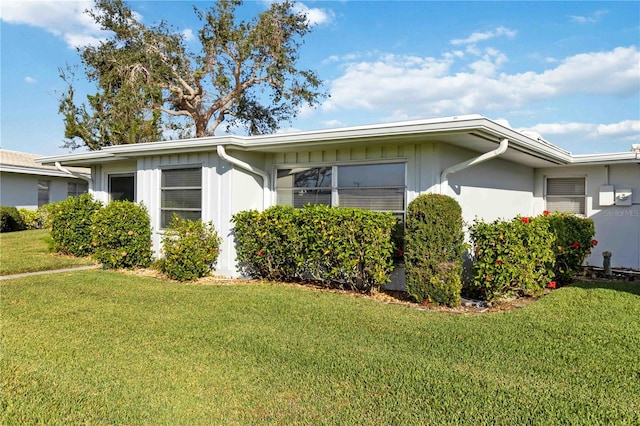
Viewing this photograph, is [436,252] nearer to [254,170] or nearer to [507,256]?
[507,256]

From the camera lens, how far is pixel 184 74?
19938 millimetres

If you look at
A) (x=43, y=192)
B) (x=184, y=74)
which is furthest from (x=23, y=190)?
(x=184, y=74)

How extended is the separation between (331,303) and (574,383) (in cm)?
318

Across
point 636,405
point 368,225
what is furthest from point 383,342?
point 368,225

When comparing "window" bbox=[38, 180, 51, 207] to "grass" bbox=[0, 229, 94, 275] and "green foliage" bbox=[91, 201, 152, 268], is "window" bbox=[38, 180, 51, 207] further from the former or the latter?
"green foliage" bbox=[91, 201, 152, 268]

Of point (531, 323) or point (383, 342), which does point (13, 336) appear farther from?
point (531, 323)

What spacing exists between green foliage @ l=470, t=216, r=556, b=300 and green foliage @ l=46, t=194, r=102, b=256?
28.3 ft

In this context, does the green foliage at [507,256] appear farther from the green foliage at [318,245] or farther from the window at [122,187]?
the window at [122,187]

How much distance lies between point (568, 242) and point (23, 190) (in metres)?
19.7

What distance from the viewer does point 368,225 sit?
6520 mm

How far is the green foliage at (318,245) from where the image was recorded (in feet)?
A: 21.4

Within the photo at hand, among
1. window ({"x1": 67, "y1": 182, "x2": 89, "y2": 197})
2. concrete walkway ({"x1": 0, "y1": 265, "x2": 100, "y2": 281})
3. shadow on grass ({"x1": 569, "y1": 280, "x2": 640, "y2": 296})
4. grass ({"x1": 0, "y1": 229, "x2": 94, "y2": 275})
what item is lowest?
shadow on grass ({"x1": 569, "y1": 280, "x2": 640, "y2": 296})

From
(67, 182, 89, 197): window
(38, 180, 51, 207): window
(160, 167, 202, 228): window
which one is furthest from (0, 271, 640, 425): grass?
(67, 182, 89, 197): window

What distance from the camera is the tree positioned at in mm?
18609
